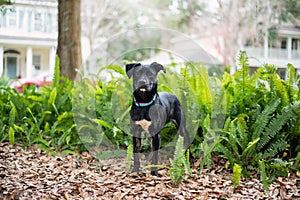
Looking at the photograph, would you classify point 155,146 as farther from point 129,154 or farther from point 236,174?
point 236,174

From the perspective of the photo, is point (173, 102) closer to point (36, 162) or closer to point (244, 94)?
point (244, 94)

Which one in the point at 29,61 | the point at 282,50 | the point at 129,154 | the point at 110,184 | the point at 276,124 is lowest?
the point at 110,184

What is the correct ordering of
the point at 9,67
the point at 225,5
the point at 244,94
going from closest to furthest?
1. the point at 244,94
2. the point at 9,67
3. the point at 225,5

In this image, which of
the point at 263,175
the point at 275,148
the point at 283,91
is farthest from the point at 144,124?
the point at 283,91

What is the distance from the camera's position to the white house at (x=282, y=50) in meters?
2.84

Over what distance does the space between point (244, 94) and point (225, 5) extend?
317 cm

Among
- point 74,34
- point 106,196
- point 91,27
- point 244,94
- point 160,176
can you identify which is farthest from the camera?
point 91,27

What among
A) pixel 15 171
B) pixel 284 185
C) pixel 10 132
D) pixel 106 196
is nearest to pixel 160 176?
pixel 106 196

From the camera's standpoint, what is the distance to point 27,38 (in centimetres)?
291

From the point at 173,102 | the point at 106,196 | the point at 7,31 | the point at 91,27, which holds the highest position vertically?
the point at 91,27

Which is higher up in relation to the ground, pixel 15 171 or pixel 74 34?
pixel 74 34

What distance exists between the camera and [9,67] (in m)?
2.75

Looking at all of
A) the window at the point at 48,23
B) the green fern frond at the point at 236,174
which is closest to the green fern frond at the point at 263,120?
the green fern frond at the point at 236,174

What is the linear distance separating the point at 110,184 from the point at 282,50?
197 cm
